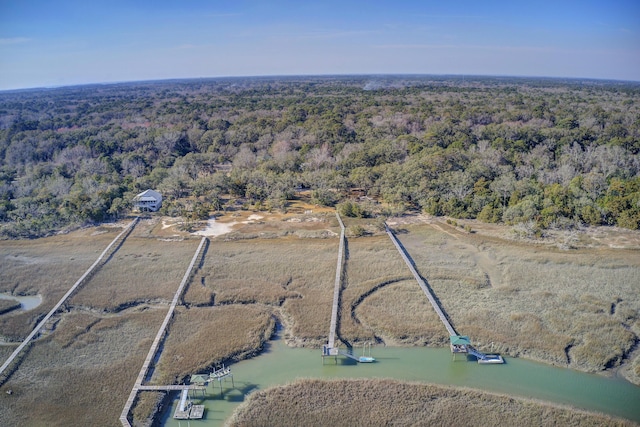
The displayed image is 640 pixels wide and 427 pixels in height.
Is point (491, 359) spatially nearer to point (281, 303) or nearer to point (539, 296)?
point (539, 296)

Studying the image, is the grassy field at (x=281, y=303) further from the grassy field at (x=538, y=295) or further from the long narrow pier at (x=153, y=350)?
the long narrow pier at (x=153, y=350)

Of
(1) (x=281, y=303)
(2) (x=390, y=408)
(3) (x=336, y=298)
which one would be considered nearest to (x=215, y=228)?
(1) (x=281, y=303)

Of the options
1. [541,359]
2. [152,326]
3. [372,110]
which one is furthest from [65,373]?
[372,110]

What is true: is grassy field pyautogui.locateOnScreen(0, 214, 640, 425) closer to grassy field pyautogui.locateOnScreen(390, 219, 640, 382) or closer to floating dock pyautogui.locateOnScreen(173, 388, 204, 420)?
grassy field pyautogui.locateOnScreen(390, 219, 640, 382)

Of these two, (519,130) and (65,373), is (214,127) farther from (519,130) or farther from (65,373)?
(65,373)

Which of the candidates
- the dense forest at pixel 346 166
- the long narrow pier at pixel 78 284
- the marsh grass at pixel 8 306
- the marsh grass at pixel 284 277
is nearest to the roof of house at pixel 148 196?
the dense forest at pixel 346 166

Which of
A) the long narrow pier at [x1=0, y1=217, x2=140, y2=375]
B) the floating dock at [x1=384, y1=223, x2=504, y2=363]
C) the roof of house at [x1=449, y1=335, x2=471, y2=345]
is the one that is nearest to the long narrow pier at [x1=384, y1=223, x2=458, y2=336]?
the floating dock at [x1=384, y1=223, x2=504, y2=363]
